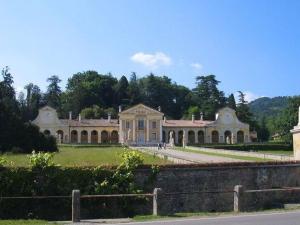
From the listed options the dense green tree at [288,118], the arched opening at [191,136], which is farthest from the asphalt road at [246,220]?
the arched opening at [191,136]

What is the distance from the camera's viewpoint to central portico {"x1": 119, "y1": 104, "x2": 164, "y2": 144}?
97319 mm

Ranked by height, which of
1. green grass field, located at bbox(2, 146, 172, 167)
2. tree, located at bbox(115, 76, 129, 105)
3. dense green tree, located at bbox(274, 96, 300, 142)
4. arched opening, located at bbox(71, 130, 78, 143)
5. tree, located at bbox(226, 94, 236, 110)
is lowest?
green grass field, located at bbox(2, 146, 172, 167)

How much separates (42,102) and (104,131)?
3150cm

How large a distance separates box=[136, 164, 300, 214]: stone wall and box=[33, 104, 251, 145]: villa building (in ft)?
234

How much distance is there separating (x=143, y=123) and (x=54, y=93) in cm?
4122

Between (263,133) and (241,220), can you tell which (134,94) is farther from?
(241,220)

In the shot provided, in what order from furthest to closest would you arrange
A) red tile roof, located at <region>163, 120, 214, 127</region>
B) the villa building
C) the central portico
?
1. red tile roof, located at <region>163, 120, 214, 127</region>
2. the central portico
3. the villa building

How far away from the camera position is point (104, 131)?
98625 mm

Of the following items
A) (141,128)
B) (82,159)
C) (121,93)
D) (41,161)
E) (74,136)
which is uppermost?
(121,93)

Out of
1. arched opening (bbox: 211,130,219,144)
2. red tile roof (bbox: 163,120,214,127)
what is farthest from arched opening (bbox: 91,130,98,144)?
arched opening (bbox: 211,130,219,144)

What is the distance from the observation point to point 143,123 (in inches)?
3863

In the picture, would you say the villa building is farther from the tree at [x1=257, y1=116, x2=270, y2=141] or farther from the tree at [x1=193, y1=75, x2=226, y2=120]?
the tree at [x1=193, y1=75, x2=226, y2=120]

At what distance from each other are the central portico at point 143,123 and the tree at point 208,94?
24.0 m

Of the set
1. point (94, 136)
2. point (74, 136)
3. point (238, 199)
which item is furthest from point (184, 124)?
point (238, 199)
